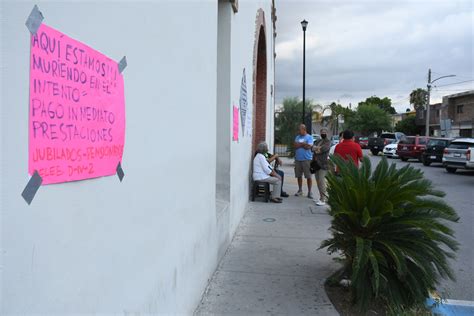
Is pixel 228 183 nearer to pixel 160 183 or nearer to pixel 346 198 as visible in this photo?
pixel 346 198

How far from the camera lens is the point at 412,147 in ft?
88.6

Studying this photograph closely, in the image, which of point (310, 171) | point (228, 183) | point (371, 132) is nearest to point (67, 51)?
point (228, 183)

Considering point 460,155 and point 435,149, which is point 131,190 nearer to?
point 460,155

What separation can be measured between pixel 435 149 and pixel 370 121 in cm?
4355

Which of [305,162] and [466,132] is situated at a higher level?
[466,132]

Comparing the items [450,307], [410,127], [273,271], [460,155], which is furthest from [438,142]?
[410,127]

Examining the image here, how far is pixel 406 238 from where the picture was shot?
13.8ft

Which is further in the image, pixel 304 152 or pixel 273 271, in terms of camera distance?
pixel 304 152

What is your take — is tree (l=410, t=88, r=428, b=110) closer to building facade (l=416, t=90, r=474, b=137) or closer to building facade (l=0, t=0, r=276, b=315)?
building facade (l=416, t=90, r=474, b=137)

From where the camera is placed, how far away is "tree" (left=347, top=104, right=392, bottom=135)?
65.2 metres

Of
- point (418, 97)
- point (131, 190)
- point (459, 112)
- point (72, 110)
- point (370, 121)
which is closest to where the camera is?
point (72, 110)

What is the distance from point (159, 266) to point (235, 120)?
155 inches

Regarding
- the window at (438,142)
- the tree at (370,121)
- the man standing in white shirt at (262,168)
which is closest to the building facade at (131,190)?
the man standing in white shirt at (262,168)

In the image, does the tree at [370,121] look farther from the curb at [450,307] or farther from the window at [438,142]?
the curb at [450,307]
